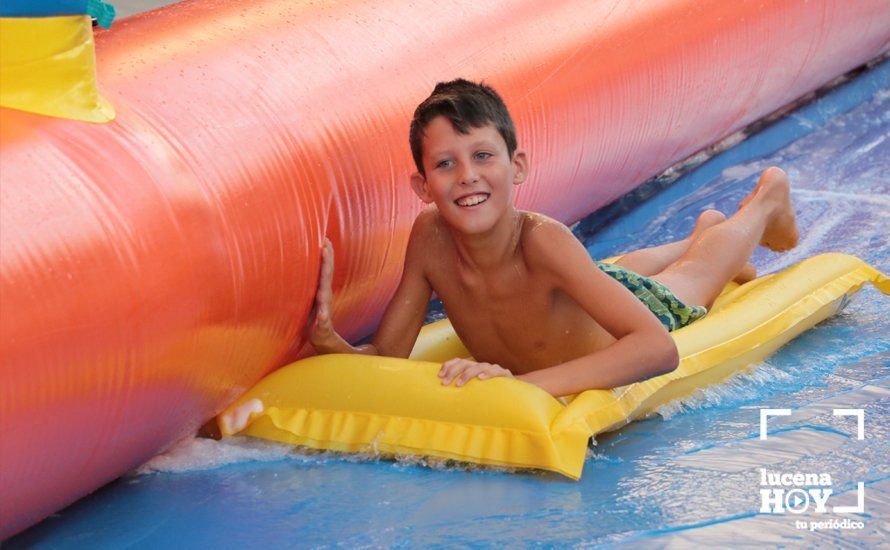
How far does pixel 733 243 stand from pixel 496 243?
69 cm

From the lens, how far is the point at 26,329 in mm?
1485

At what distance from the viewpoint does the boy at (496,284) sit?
187cm

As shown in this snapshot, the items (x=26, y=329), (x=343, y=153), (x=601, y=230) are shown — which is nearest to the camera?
(x=26, y=329)

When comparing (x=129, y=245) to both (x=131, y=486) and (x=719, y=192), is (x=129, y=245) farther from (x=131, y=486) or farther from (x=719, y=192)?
(x=719, y=192)

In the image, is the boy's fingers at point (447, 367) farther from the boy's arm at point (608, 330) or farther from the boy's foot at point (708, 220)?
the boy's foot at point (708, 220)

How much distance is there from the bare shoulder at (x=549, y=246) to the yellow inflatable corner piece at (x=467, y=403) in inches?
7.8

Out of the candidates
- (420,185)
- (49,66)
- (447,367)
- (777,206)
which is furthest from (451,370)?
(777,206)

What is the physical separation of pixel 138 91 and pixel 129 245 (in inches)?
11.5

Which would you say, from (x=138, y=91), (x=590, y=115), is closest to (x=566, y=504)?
(x=138, y=91)

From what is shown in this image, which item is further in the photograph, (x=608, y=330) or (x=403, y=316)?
(x=403, y=316)

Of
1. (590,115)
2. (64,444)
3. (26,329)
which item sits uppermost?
(590,115)

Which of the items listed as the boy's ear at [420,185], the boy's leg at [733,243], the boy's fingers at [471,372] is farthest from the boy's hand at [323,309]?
the boy's leg at [733,243]

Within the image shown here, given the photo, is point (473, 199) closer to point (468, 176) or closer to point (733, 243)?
point (468, 176)

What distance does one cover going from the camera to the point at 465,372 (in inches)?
73.0
